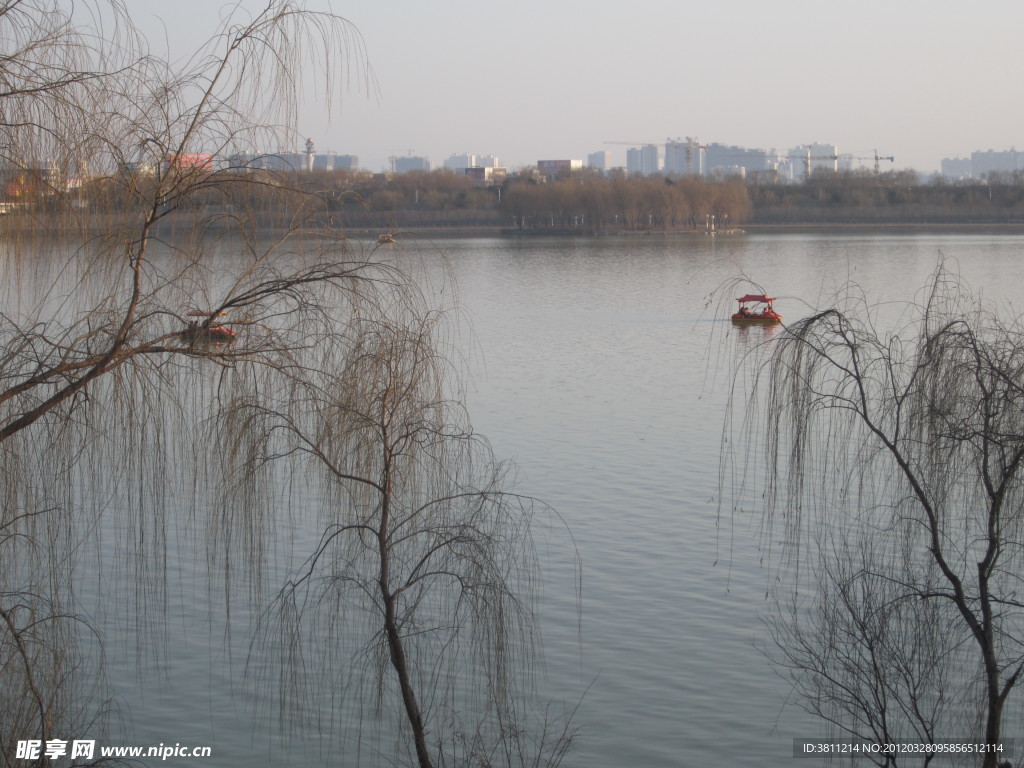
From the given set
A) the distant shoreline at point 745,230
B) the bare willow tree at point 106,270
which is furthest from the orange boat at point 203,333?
the distant shoreline at point 745,230

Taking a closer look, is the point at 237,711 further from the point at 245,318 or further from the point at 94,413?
the point at 245,318

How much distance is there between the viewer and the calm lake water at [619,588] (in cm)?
797

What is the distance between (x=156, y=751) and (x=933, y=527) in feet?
16.8

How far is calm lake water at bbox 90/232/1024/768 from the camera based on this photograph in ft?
26.1

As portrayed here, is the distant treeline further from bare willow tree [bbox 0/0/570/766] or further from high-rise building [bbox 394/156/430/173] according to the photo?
bare willow tree [bbox 0/0/570/766]

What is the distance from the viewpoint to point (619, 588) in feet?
35.4

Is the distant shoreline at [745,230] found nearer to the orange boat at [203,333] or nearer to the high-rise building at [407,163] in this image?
the high-rise building at [407,163]

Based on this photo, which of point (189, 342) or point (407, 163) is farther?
point (407, 163)

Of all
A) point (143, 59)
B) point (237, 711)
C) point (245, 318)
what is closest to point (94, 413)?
point (245, 318)

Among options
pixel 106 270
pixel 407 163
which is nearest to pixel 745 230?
pixel 407 163

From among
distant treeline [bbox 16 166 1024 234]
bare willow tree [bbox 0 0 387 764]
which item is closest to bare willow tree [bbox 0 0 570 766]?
bare willow tree [bbox 0 0 387 764]

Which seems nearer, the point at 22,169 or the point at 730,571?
the point at 22,169

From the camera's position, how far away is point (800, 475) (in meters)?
6.03

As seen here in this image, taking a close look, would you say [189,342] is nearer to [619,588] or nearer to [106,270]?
[106,270]
